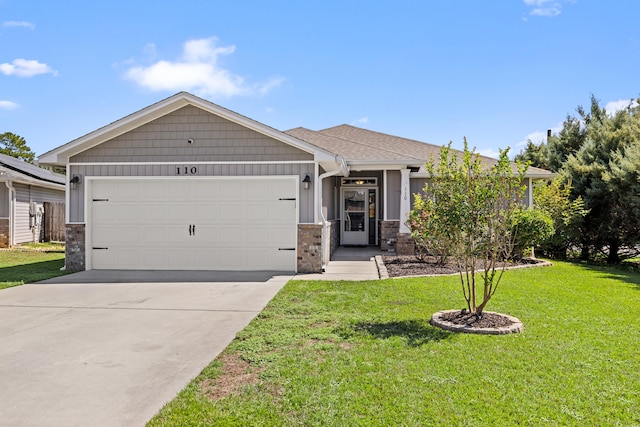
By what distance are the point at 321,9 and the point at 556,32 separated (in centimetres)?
602

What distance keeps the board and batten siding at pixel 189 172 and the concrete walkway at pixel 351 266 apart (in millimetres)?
1299

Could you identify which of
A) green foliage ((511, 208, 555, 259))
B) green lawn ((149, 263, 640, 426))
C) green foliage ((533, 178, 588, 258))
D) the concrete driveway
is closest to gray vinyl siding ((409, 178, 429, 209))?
green foliage ((533, 178, 588, 258))

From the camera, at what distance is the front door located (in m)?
15.3

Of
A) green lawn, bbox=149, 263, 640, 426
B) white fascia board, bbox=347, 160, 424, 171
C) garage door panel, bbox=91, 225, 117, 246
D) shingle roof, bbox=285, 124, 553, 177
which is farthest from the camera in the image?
shingle roof, bbox=285, 124, 553, 177

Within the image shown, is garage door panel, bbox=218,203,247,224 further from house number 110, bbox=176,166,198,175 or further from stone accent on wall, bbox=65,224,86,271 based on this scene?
stone accent on wall, bbox=65,224,86,271

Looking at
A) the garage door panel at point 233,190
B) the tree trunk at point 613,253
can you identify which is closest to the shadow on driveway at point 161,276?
the garage door panel at point 233,190

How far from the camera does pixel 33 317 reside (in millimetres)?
5957

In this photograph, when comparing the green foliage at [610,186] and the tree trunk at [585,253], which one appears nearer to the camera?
the green foliage at [610,186]

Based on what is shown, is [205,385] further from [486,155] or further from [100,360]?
[486,155]

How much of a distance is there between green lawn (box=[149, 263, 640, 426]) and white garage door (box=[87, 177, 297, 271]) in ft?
12.0

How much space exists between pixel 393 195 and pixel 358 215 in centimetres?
229

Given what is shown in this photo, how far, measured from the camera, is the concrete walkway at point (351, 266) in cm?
926

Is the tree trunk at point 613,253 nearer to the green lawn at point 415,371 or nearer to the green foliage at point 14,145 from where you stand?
the green lawn at point 415,371

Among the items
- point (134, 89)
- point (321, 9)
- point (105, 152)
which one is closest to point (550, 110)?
point (321, 9)
